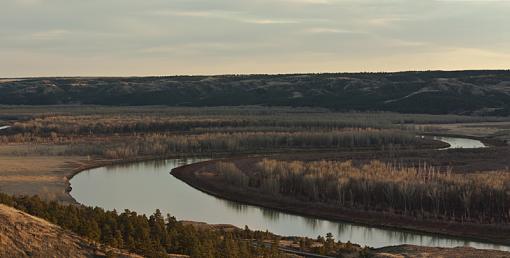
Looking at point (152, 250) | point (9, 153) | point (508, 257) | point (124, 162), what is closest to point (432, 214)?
point (508, 257)

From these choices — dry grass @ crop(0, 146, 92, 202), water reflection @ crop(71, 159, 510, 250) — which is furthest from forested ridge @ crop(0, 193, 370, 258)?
dry grass @ crop(0, 146, 92, 202)

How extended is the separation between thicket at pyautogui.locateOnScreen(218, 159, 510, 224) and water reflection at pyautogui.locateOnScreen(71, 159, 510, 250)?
2255 millimetres

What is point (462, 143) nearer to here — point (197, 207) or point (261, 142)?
point (261, 142)

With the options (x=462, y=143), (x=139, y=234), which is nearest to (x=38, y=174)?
(x=139, y=234)

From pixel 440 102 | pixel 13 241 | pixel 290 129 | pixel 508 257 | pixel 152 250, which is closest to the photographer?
pixel 13 241

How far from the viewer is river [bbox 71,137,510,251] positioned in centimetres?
2536

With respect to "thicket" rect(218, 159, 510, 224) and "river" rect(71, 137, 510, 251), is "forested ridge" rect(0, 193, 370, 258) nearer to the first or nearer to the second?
"river" rect(71, 137, 510, 251)

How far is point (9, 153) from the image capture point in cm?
4878

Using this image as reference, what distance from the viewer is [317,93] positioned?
151250 millimetres

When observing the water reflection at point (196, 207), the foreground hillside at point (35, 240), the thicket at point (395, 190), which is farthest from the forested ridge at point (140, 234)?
the thicket at point (395, 190)

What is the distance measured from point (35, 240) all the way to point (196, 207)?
62.9 ft

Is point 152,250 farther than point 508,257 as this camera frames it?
No

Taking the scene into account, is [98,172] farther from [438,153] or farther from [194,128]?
[194,128]

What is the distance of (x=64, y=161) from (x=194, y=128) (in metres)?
27.0
